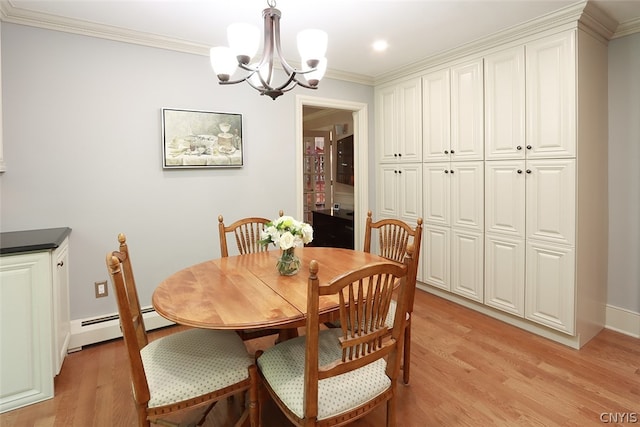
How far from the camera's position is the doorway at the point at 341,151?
11.8 ft

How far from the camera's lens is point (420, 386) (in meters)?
2.12

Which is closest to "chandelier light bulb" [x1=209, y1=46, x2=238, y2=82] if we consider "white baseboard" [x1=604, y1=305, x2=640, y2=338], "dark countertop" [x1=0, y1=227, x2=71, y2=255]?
"dark countertop" [x1=0, y1=227, x2=71, y2=255]

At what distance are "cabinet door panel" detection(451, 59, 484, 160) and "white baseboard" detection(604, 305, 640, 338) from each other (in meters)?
1.60

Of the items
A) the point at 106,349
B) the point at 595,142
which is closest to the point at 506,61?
the point at 595,142

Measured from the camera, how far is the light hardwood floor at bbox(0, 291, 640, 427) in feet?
6.09

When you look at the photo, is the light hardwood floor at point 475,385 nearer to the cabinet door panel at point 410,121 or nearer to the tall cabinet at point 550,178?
the tall cabinet at point 550,178

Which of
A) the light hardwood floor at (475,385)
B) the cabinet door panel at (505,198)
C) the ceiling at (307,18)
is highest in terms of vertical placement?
the ceiling at (307,18)

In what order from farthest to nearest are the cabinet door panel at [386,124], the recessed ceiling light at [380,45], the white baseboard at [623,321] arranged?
the cabinet door panel at [386,124] < the recessed ceiling light at [380,45] < the white baseboard at [623,321]

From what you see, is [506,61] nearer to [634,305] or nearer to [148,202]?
[634,305]

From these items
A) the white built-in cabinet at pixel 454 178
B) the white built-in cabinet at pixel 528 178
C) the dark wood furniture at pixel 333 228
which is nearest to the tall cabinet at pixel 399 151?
the white built-in cabinet at pixel 454 178

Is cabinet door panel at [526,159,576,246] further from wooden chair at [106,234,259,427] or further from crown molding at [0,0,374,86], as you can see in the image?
crown molding at [0,0,374,86]

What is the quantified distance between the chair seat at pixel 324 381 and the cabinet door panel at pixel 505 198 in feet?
6.17

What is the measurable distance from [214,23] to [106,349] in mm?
2517

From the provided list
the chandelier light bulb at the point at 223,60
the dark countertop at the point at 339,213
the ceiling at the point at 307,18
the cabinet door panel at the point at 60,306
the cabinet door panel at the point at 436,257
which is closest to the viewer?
the chandelier light bulb at the point at 223,60
